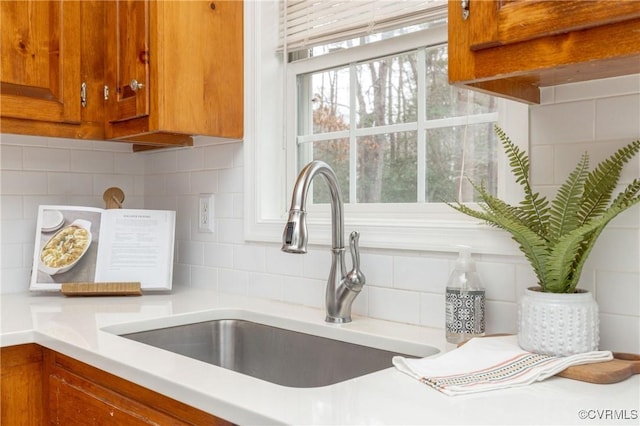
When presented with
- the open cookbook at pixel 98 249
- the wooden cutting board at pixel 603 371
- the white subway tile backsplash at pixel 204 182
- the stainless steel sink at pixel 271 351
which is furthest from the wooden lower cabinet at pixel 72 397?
the white subway tile backsplash at pixel 204 182

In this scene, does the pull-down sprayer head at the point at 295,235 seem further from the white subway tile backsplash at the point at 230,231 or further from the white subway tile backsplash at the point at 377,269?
the white subway tile backsplash at the point at 230,231

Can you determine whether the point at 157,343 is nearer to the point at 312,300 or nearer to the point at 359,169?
the point at 312,300

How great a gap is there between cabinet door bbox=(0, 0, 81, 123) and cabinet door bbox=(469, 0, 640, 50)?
1.37 meters

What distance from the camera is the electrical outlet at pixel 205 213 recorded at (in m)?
2.08

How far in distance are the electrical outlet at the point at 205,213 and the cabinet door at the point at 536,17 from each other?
4.21 ft

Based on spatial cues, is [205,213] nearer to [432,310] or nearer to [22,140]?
[22,140]

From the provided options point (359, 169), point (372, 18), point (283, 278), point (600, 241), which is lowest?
point (283, 278)

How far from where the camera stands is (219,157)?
204 cm

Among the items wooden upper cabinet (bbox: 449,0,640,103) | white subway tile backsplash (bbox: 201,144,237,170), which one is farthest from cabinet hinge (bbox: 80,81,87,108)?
wooden upper cabinet (bbox: 449,0,640,103)

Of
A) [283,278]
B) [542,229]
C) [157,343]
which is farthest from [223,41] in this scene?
[542,229]

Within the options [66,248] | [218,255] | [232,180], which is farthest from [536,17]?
[66,248]

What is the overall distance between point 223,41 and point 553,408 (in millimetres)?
1477

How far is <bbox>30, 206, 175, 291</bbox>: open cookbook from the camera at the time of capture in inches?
76.4

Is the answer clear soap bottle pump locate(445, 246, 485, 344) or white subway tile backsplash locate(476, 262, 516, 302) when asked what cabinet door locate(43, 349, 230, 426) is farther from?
white subway tile backsplash locate(476, 262, 516, 302)
